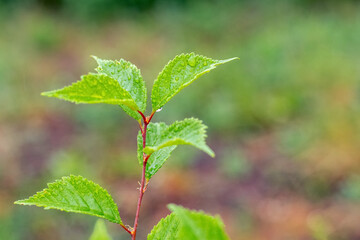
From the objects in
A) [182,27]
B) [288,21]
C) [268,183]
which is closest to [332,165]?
[268,183]

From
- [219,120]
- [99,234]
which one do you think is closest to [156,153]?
[99,234]

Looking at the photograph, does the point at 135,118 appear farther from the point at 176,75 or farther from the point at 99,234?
the point at 99,234

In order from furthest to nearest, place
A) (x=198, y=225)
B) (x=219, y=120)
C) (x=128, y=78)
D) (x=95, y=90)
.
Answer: (x=219, y=120) → (x=128, y=78) → (x=95, y=90) → (x=198, y=225)

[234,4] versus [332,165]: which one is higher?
[234,4]

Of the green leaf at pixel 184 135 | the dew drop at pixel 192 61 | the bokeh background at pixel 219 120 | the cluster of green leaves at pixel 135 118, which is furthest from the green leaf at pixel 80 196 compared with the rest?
the bokeh background at pixel 219 120

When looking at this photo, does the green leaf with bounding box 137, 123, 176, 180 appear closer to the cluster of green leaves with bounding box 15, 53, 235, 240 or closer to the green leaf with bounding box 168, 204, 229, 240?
the cluster of green leaves with bounding box 15, 53, 235, 240

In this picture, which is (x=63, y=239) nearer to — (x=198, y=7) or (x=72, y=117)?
(x=72, y=117)

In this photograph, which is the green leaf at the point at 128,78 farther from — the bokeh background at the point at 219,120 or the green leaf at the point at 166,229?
the bokeh background at the point at 219,120
